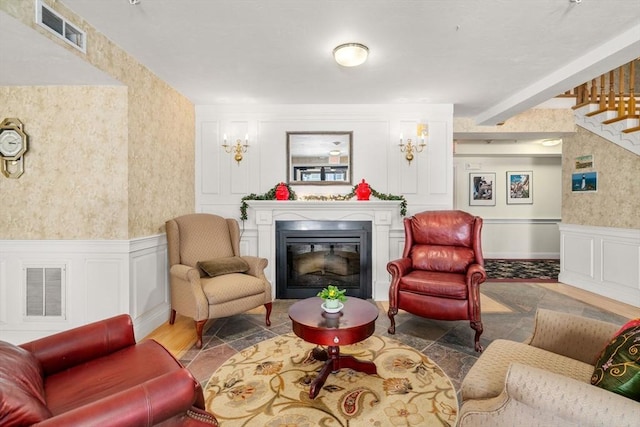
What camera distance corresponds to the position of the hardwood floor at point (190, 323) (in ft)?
9.53

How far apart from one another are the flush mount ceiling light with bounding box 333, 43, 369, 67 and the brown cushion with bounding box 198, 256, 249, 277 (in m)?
2.28

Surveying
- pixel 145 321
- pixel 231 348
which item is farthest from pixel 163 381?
pixel 145 321

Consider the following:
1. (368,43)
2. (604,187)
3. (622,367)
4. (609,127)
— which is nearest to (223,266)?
(368,43)

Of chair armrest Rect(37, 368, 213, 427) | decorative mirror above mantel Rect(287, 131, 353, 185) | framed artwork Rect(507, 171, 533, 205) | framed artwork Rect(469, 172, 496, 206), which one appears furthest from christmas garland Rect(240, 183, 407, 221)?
framed artwork Rect(507, 171, 533, 205)

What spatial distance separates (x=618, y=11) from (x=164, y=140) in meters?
4.18

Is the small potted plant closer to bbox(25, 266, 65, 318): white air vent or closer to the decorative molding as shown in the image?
bbox(25, 266, 65, 318): white air vent

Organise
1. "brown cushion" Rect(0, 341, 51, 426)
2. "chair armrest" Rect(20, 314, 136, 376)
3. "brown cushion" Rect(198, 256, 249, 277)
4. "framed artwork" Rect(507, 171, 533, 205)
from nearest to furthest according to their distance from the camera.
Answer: "brown cushion" Rect(0, 341, 51, 426), "chair armrest" Rect(20, 314, 136, 376), "brown cushion" Rect(198, 256, 249, 277), "framed artwork" Rect(507, 171, 533, 205)

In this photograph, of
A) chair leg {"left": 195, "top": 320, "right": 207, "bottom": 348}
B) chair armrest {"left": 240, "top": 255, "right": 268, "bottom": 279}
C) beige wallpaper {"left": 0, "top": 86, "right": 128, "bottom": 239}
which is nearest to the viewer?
chair leg {"left": 195, "top": 320, "right": 207, "bottom": 348}

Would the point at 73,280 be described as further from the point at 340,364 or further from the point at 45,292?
the point at 340,364

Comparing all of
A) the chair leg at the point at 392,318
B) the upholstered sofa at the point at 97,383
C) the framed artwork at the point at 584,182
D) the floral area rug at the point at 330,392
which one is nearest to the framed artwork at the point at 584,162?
the framed artwork at the point at 584,182

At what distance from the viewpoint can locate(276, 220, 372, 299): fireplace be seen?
4.27 metres

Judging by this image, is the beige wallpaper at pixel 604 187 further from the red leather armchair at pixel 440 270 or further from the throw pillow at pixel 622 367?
the throw pillow at pixel 622 367

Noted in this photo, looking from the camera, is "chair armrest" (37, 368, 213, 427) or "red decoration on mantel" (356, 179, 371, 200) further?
"red decoration on mantel" (356, 179, 371, 200)

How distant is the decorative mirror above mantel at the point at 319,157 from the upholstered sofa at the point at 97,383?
9.92ft
